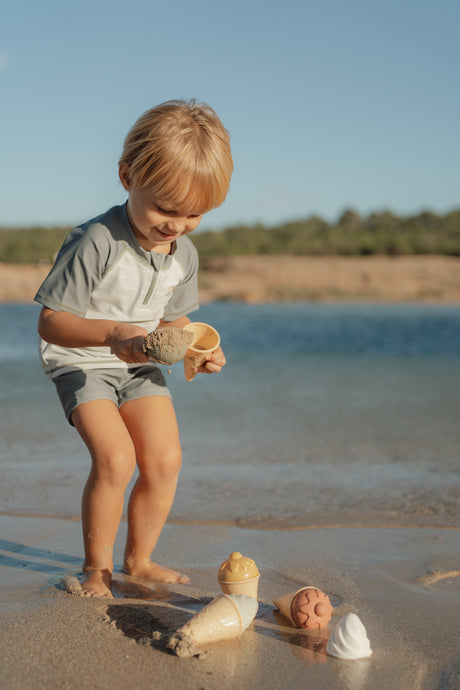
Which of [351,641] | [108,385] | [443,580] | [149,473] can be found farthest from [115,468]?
[443,580]

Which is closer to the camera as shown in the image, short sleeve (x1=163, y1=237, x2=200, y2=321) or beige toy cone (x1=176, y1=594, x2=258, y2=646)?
beige toy cone (x1=176, y1=594, x2=258, y2=646)

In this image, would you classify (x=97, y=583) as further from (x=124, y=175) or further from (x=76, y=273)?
(x=124, y=175)

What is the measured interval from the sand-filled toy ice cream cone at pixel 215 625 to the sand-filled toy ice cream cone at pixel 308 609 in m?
0.13

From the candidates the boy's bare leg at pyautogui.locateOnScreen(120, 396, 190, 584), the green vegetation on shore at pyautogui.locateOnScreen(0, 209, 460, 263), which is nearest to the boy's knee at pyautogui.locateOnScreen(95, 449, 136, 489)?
the boy's bare leg at pyautogui.locateOnScreen(120, 396, 190, 584)

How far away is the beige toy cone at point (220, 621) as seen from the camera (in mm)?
1664

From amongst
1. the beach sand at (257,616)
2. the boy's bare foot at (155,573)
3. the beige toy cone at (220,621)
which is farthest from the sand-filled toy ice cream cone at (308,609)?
the boy's bare foot at (155,573)

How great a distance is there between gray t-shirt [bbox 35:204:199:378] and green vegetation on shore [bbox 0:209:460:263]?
3298cm

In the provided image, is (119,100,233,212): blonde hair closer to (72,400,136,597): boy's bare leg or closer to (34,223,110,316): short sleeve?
(34,223,110,316): short sleeve

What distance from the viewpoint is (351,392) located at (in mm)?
6574

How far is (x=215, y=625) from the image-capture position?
1.68 meters

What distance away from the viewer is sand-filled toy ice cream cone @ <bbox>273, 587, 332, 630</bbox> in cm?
181

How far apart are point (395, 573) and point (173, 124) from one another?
61.0 inches

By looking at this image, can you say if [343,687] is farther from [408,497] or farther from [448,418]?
[448,418]

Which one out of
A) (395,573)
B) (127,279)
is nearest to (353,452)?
(395,573)
